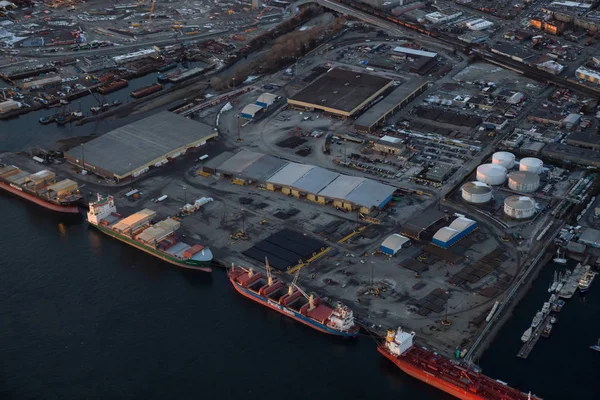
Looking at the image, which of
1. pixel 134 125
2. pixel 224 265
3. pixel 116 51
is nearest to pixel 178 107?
pixel 134 125

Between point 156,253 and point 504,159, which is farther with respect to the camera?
point 504,159

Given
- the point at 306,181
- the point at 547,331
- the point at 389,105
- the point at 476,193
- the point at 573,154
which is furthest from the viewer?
the point at 389,105

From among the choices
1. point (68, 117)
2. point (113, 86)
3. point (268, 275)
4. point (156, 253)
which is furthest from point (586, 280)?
point (113, 86)

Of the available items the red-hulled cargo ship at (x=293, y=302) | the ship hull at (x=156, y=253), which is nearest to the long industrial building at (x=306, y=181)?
the red-hulled cargo ship at (x=293, y=302)

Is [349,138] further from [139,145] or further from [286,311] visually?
[286,311]

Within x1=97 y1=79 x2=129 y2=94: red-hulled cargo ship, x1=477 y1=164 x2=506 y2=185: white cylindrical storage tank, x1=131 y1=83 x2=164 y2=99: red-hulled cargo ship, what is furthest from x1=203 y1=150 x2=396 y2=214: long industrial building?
x1=97 y1=79 x2=129 y2=94: red-hulled cargo ship

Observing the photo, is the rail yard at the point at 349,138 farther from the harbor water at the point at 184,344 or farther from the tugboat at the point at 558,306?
the harbor water at the point at 184,344

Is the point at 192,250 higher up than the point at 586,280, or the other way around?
the point at 192,250

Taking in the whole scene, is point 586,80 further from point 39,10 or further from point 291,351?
point 39,10
